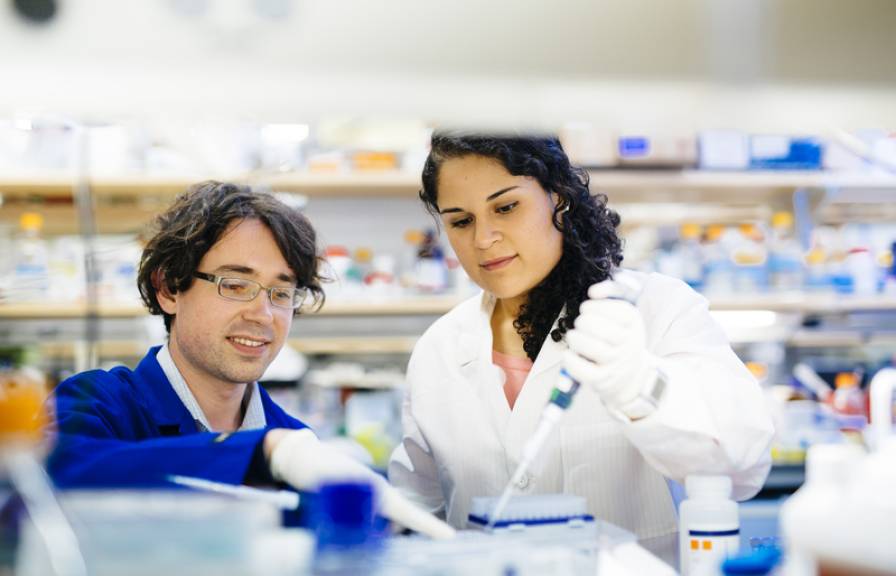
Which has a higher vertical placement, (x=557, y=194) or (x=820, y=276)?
(x=557, y=194)

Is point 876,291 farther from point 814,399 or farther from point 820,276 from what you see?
point 814,399

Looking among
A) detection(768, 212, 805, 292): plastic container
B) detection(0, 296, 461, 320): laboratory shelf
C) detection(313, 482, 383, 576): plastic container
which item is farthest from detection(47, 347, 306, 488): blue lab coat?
detection(768, 212, 805, 292): plastic container

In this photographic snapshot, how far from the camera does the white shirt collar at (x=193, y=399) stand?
1851mm

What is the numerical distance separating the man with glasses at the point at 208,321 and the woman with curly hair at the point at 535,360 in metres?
0.34

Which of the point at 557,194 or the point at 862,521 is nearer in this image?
the point at 862,521

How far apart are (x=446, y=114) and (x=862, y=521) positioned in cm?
61

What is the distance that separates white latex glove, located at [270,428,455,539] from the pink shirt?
744 mm

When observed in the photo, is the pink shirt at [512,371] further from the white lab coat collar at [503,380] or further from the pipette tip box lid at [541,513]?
the pipette tip box lid at [541,513]

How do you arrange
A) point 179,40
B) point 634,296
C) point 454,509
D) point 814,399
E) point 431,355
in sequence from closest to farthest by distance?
1. point 179,40
2. point 634,296
3. point 454,509
4. point 431,355
5. point 814,399

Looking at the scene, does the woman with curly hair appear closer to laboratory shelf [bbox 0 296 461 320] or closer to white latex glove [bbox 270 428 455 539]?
white latex glove [bbox 270 428 455 539]

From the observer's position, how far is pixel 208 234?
202cm

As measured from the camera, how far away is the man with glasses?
1686mm

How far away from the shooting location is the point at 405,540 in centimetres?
117

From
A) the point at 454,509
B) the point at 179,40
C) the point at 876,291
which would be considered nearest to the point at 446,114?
the point at 179,40
